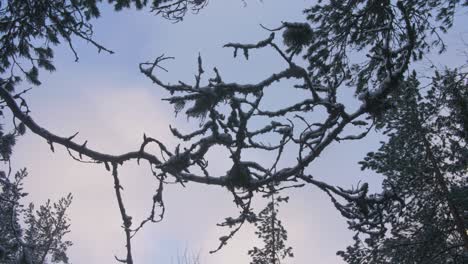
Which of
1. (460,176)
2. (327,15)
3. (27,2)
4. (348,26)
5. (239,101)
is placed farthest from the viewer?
(460,176)

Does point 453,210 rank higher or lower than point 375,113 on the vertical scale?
higher

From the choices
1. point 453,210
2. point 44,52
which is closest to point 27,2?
point 44,52

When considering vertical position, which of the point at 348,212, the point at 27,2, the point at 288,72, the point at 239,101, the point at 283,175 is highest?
the point at 27,2

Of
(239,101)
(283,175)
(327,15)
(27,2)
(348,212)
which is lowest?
(348,212)

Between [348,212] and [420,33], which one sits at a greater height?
[420,33]

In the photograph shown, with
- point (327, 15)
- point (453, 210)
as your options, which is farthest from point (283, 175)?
point (453, 210)

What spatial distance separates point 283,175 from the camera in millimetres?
2803

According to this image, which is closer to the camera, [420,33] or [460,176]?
[420,33]

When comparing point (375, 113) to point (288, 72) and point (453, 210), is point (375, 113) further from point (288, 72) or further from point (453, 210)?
point (453, 210)

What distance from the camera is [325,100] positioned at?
2633 mm

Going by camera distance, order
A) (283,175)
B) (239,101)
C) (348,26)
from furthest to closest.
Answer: (348,26), (283,175), (239,101)

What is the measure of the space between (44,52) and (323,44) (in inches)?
197

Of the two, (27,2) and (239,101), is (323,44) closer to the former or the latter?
(27,2)

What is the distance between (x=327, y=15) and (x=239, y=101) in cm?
633
